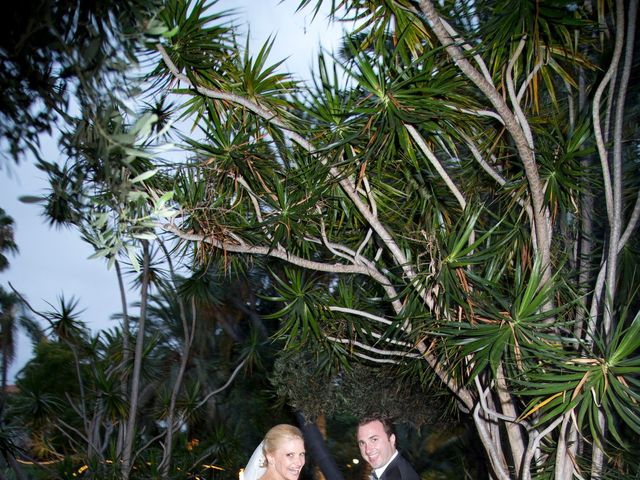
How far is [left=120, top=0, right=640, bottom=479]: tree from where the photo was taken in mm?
3582

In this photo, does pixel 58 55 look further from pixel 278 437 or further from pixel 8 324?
pixel 8 324

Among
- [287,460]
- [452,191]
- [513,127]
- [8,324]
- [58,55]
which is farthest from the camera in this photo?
[8,324]

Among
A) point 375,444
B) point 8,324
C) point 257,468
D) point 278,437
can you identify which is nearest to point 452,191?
point 375,444

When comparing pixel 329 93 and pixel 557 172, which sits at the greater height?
pixel 329 93

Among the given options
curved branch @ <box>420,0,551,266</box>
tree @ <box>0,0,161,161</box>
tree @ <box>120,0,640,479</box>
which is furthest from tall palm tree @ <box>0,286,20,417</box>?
tree @ <box>0,0,161,161</box>

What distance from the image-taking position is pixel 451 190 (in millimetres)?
4375

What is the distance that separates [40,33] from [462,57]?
2456mm

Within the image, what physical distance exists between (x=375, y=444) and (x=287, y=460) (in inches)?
25.8

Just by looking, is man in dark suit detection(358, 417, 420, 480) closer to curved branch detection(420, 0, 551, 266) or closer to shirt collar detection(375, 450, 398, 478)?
shirt collar detection(375, 450, 398, 478)

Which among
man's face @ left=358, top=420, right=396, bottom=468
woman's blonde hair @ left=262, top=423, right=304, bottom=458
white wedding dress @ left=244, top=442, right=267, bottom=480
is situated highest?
woman's blonde hair @ left=262, top=423, right=304, bottom=458

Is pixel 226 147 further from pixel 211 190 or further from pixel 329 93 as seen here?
pixel 329 93

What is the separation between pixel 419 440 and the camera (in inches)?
468

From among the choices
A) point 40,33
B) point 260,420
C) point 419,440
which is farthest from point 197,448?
point 40,33

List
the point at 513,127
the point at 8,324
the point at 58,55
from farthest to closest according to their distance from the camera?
the point at 8,324 → the point at 513,127 → the point at 58,55
